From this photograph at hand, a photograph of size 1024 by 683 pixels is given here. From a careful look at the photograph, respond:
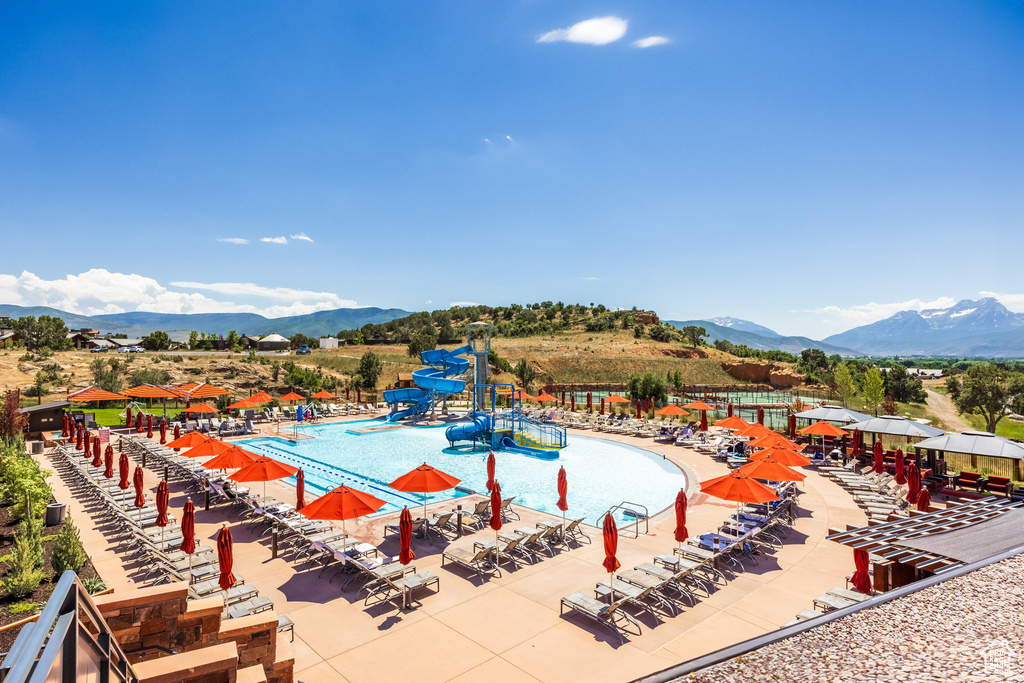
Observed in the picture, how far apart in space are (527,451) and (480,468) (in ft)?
11.8

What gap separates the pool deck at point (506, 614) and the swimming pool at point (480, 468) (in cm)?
341

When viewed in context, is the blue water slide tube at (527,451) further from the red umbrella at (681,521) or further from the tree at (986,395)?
the tree at (986,395)

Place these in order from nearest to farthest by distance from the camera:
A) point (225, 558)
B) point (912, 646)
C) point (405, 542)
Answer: point (912, 646) < point (225, 558) < point (405, 542)

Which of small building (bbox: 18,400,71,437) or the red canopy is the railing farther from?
small building (bbox: 18,400,71,437)

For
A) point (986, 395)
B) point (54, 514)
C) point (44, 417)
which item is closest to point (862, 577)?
point (54, 514)

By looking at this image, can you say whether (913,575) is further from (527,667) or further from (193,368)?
(193,368)

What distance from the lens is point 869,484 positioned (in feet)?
49.4

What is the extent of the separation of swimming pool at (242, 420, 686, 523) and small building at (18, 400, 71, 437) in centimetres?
912

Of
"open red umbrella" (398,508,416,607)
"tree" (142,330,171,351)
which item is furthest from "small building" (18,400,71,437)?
"tree" (142,330,171,351)

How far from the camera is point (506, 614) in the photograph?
812 cm

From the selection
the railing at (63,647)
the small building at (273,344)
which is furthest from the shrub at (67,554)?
the small building at (273,344)

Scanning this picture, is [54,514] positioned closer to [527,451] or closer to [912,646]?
[527,451]

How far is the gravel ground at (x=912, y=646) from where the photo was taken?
5094mm

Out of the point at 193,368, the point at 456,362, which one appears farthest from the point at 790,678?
the point at 193,368
